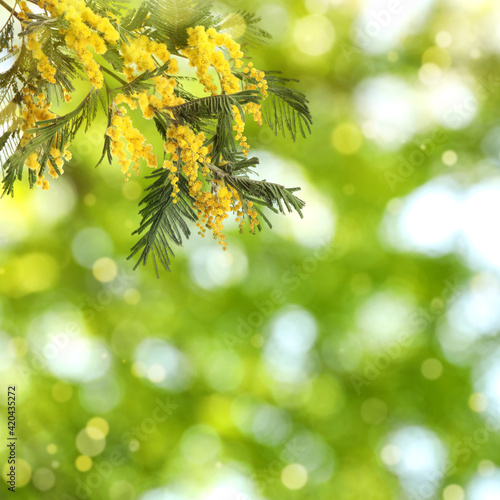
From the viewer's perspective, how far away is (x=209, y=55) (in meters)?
1.14

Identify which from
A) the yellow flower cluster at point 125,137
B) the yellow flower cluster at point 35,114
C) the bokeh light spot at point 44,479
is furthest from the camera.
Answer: the bokeh light spot at point 44,479

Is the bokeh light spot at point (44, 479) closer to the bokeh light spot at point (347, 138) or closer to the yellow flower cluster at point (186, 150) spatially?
the yellow flower cluster at point (186, 150)

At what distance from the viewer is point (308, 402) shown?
3334 millimetres

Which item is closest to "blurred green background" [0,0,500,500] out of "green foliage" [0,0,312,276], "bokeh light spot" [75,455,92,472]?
"bokeh light spot" [75,455,92,472]

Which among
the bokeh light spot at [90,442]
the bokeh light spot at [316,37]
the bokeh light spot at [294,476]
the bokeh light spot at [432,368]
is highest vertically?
the bokeh light spot at [316,37]

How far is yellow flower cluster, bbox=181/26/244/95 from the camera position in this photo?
1.13 metres

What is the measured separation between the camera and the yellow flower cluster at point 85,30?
102cm

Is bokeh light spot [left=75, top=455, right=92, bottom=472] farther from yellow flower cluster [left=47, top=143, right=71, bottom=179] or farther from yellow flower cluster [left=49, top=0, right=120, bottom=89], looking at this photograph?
yellow flower cluster [left=49, top=0, right=120, bottom=89]

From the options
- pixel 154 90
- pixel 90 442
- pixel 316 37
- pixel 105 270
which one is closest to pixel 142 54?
pixel 154 90

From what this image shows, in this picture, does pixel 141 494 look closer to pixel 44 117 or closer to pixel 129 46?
pixel 44 117

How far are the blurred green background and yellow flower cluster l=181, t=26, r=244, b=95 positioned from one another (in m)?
2.23

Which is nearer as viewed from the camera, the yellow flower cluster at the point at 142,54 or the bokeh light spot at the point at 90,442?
the yellow flower cluster at the point at 142,54

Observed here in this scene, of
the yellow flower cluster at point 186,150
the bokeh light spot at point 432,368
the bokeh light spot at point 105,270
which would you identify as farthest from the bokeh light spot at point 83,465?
the yellow flower cluster at point 186,150

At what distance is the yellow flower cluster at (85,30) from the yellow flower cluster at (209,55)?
0.62ft
